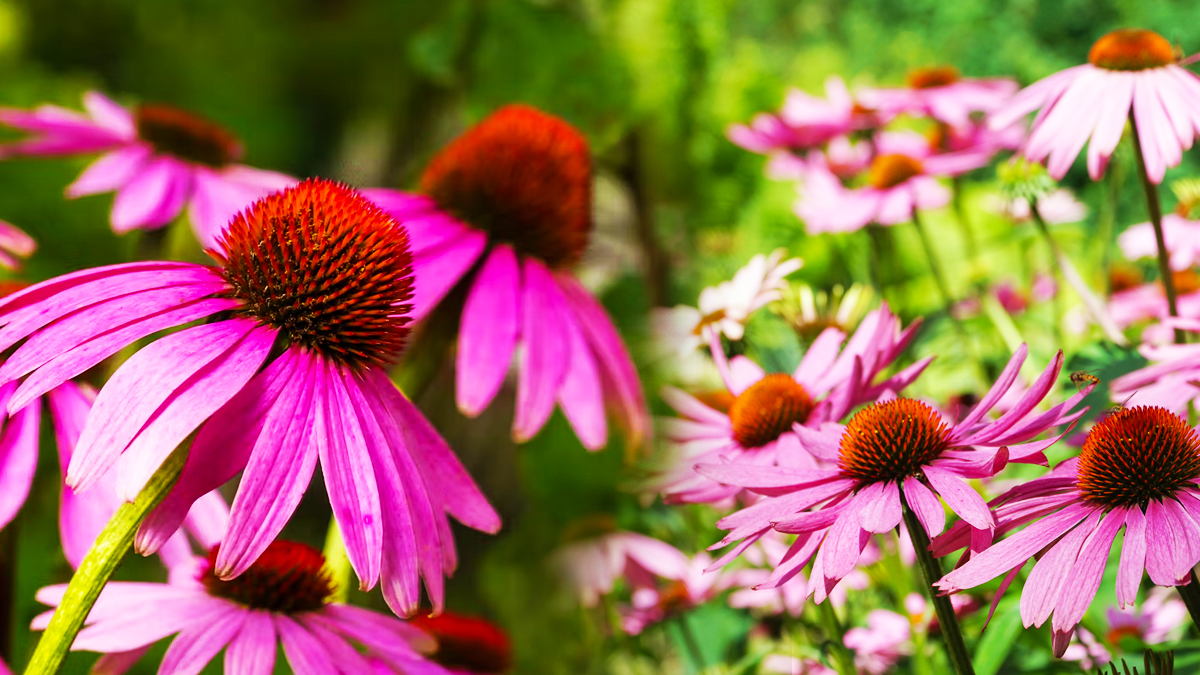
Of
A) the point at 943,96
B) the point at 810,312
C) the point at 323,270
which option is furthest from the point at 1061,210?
the point at 323,270

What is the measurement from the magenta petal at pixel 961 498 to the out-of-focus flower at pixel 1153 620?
15cm

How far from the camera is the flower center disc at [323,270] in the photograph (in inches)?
10.2

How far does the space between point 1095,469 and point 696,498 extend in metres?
0.10

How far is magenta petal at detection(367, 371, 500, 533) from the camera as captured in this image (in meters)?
0.27

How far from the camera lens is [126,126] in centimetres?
57

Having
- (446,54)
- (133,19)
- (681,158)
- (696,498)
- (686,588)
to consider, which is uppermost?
(133,19)

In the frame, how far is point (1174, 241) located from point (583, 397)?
240mm

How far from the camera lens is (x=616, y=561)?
1.98 feet

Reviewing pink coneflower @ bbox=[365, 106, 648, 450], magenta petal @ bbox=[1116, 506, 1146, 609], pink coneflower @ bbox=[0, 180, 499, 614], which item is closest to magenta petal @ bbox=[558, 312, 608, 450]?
pink coneflower @ bbox=[365, 106, 648, 450]

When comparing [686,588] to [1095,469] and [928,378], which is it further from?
[1095,469]

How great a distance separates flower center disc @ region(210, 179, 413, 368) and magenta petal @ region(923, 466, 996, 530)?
0.50 feet

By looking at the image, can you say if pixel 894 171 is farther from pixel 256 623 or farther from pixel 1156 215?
pixel 256 623

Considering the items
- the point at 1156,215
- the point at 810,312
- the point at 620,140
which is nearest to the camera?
the point at 1156,215

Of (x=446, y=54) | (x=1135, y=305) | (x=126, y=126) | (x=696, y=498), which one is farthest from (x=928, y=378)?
(x=446, y=54)
